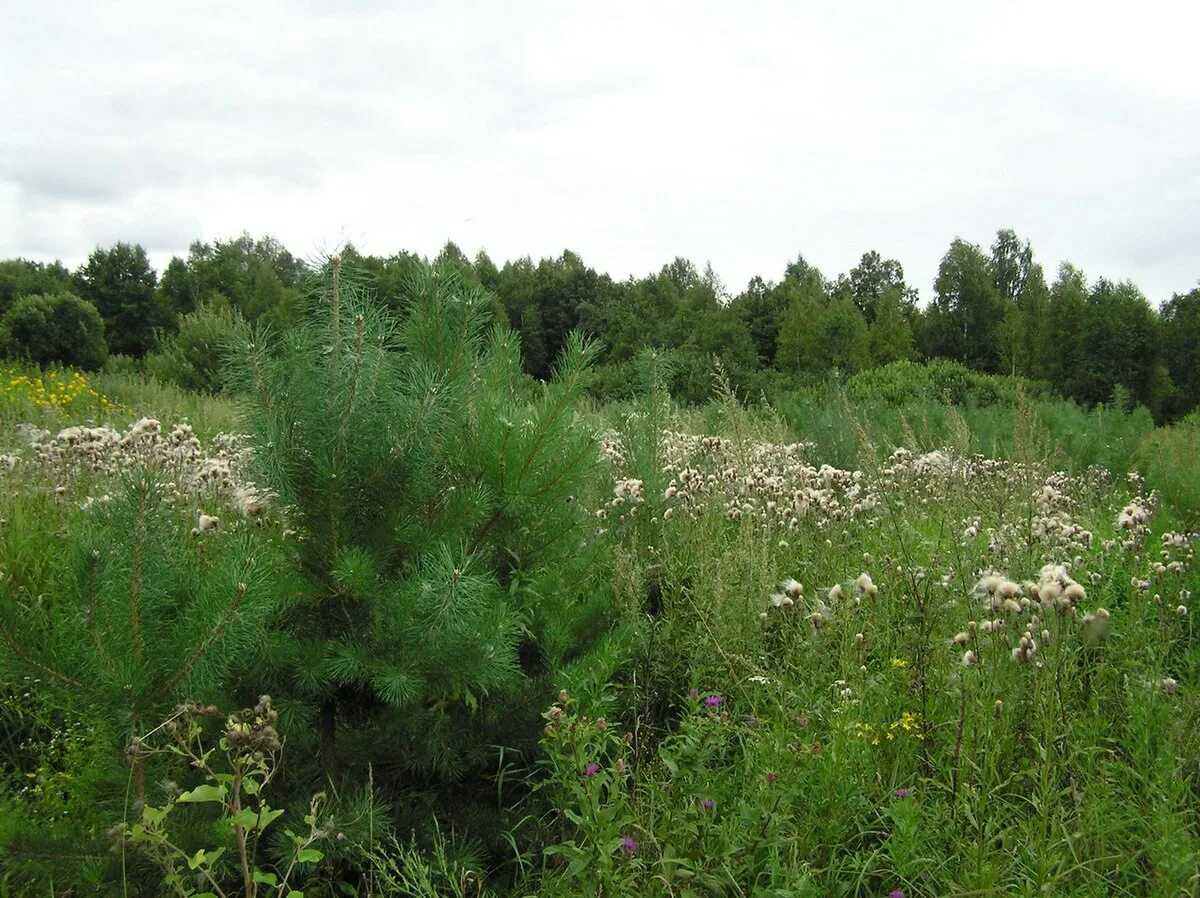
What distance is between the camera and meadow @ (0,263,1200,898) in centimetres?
208

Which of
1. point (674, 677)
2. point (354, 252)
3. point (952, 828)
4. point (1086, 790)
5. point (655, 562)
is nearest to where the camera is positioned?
point (952, 828)

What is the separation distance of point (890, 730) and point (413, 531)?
165 centimetres

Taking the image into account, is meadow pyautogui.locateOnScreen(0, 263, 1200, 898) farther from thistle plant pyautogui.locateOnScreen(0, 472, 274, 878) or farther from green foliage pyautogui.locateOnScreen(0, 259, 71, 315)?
green foliage pyautogui.locateOnScreen(0, 259, 71, 315)

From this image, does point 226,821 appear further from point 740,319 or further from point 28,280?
point 28,280

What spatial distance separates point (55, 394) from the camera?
11.6m

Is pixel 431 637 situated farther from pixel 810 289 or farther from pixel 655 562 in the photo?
pixel 810 289

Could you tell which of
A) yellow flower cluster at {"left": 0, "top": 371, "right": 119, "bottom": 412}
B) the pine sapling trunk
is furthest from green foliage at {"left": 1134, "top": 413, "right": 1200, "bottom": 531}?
yellow flower cluster at {"left": 0, "top": 371, "right": 119, "bottom": 412}

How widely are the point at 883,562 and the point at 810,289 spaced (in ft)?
127

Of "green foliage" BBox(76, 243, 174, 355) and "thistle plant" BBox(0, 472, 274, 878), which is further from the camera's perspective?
"green foliage" BBox(76, 243, 174, 355)

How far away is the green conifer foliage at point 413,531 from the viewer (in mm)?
2354

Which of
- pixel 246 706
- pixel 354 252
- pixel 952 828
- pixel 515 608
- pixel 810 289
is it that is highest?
pixel 810 289

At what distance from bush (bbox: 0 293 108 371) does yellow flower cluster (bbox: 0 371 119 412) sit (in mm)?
15261

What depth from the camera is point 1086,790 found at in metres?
2.39

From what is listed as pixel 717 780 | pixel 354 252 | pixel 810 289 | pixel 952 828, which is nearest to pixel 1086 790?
pixel 952 828
